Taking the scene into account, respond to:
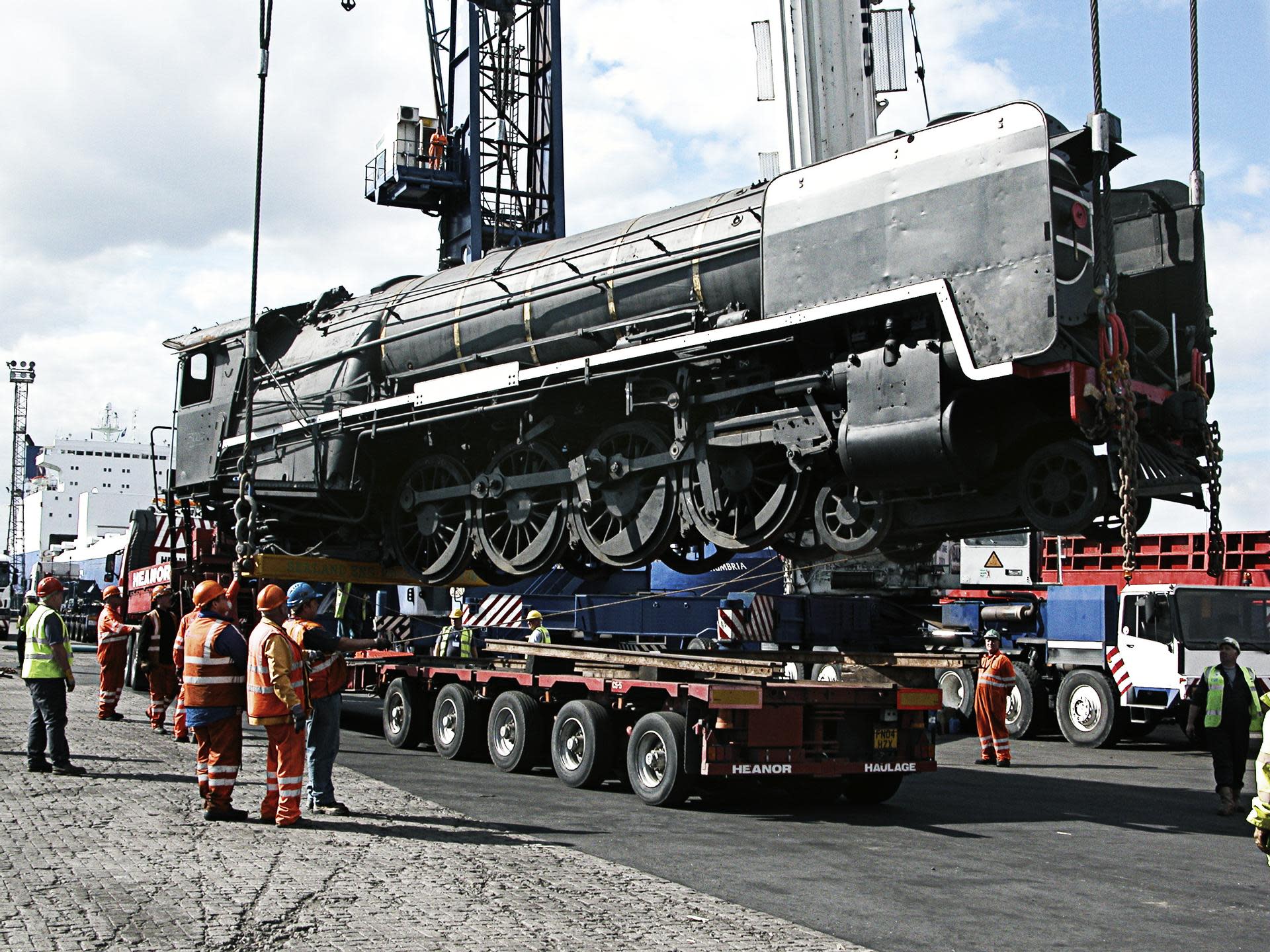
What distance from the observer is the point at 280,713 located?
8.05m

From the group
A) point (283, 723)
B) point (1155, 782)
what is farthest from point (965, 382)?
point (1155, 782)

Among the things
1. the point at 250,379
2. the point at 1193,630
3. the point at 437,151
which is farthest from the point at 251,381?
the point at 437,151

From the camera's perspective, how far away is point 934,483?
30.0ft

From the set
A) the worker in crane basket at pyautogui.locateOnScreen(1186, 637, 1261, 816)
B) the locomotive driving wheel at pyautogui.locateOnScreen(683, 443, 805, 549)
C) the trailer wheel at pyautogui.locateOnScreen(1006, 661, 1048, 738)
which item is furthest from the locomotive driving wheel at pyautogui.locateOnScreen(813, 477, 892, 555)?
the trailer wheel at pyautogui.locateOnScreen(1006, 661, 1048, 738)

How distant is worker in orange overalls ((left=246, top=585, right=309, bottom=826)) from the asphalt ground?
4.37ft

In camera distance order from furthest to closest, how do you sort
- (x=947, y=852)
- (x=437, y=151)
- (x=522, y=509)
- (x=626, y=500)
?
(x=437, y=151) < (x=522, y=509) < (x=626, y=500) < (x=947, y=852)

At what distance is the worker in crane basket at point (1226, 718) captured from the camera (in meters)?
10.7

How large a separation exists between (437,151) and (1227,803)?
22.8 meters

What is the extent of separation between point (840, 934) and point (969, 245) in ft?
16.0

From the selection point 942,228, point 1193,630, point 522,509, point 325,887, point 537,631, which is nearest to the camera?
point 325,887

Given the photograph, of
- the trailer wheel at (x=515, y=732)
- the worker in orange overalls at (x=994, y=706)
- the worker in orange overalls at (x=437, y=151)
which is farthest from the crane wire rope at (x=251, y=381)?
the worker in orange overalls at (x=437, y=151)

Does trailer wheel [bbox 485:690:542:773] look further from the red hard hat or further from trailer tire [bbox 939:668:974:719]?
trailer tire [bbox 939:668:974:719]

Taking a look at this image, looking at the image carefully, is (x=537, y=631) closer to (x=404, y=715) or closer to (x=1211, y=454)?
(x=404, y=715)

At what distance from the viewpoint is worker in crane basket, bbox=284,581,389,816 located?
8.49 metres
